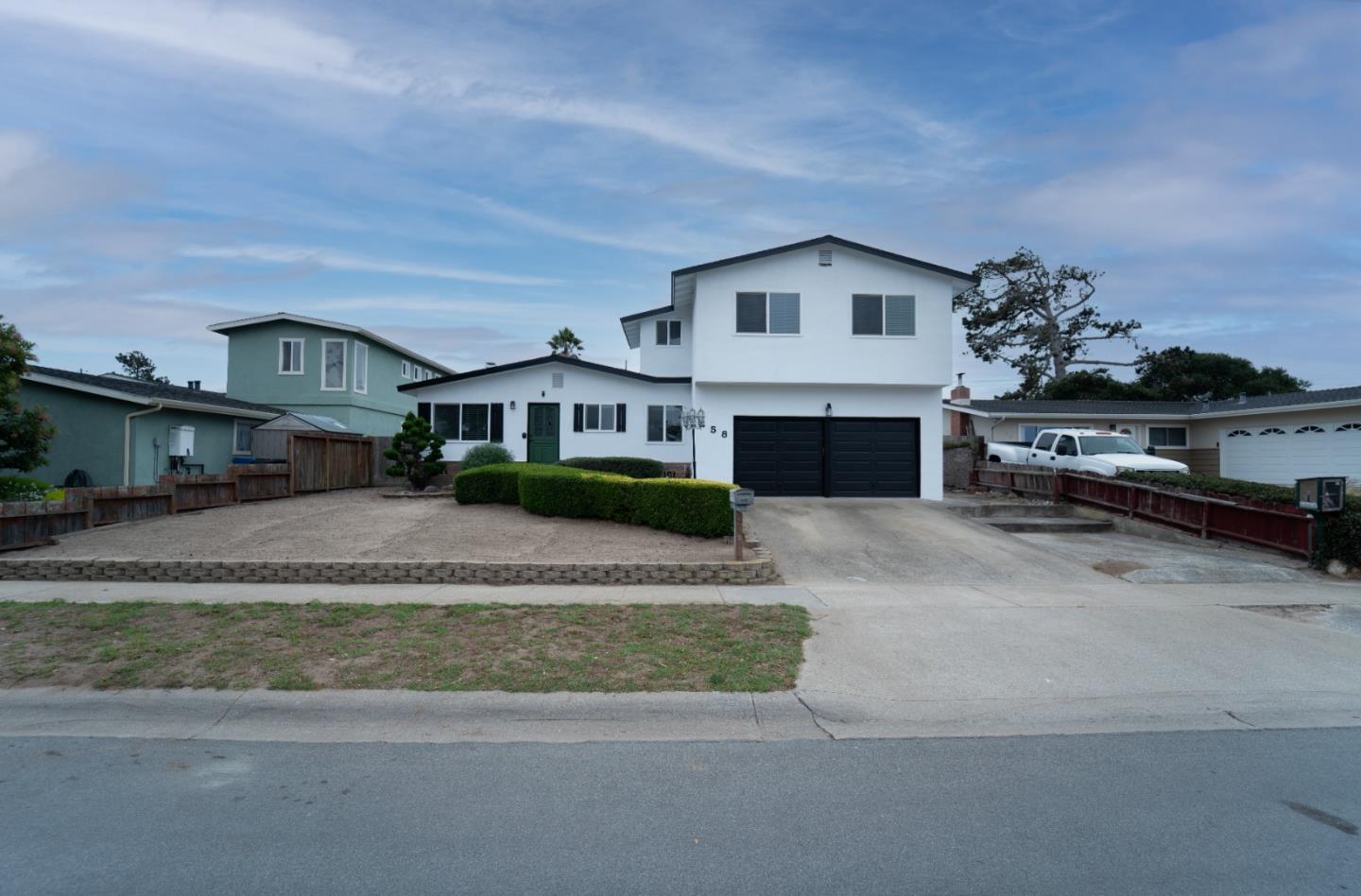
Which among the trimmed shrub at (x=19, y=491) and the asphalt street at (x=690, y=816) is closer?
the asphalt street at (x=690, y=816)

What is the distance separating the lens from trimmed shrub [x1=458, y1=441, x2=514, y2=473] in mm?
22250

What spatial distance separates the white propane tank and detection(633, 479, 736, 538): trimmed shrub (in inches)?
591

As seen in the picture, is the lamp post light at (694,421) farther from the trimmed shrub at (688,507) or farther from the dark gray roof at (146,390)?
the dark gray roof at (146,390)

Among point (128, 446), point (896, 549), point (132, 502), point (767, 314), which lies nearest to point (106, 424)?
point (128, 446)

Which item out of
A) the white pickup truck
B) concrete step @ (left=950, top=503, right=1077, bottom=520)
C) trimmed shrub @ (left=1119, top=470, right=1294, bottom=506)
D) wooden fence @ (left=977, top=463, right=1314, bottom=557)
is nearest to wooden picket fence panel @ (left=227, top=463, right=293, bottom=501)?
concrete step @ (left=950, top=503, right=1077, bottom=520)

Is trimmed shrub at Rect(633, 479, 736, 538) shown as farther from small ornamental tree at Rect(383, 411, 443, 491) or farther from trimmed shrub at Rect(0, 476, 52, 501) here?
trimmed shrub at Rect(0, 476, 52, 501)

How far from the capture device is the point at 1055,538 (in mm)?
16203

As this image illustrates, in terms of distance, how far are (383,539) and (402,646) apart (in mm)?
6762

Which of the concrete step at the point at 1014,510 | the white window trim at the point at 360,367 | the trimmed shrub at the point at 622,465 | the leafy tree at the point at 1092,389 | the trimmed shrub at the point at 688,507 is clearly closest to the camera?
the trimmed shrub at the point at 688,507

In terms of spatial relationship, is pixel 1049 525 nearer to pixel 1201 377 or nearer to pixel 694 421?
pixel 694 421

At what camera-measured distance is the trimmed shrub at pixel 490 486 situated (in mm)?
18031

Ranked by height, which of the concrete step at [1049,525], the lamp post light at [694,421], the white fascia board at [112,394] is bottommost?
the concrete step at [1049,525]

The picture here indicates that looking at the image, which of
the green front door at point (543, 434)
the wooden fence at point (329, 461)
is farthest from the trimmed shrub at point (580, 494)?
the wooden fence at point (329, 461)

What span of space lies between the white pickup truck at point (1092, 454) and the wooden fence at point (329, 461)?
1906cm
